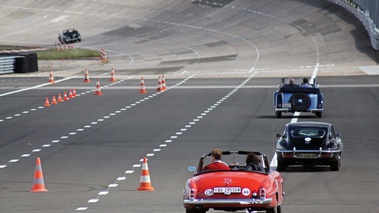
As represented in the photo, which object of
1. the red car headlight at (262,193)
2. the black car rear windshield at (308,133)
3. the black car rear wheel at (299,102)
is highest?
the red car headlight at (262,193)

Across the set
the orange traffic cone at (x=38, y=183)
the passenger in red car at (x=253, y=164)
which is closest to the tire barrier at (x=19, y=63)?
the orange traffic cone at (x=38, y=183)

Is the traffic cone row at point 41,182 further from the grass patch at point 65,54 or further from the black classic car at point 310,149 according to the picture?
the grass patch at point 65,54

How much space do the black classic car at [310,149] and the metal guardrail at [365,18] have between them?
49713mm

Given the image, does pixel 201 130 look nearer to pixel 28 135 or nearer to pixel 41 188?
pixel 28 135

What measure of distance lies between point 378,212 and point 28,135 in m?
18.2

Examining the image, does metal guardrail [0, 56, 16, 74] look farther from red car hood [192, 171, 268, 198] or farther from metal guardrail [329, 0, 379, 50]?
red car hood [192, 171, 268, 198]

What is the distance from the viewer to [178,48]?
310ft

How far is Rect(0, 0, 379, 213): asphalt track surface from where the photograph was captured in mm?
22484

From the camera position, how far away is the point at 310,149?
25812 millimetres

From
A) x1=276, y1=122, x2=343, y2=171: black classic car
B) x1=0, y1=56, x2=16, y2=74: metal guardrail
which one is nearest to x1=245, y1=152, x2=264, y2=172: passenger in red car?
x1=276, y1=122, x2=343, y2=171: black classic car

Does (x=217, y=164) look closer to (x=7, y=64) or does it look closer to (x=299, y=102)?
(x=299, y=102)

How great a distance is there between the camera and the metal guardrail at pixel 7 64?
6939cm

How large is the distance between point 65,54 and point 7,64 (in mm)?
13266

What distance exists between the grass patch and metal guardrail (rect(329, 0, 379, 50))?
19073 millimetres
